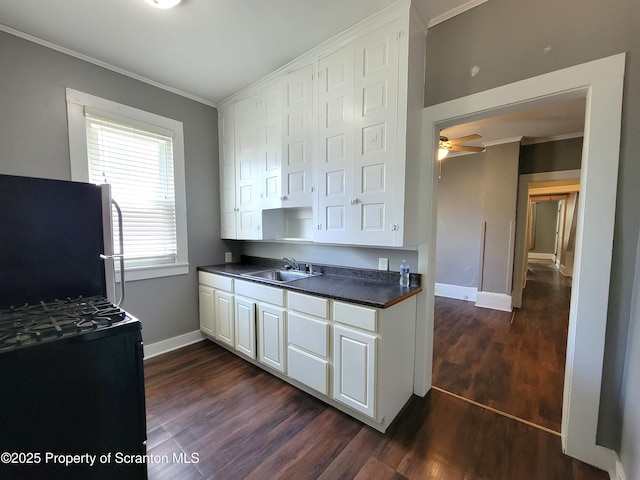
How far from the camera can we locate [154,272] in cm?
271

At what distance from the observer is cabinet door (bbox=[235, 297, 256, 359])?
2.41 m

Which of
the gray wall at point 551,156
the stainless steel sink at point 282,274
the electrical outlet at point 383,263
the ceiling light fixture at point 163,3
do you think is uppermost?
the ceiling light fixture at point 163,3

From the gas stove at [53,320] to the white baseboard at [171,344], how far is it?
164 centimetres

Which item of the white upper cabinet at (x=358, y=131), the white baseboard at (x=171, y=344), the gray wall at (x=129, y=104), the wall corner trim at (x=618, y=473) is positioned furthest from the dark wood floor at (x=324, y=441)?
the white upper cabinet at (x=358, y=131)

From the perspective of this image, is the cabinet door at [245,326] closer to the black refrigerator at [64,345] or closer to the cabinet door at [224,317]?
the cabinet door at [224,317]

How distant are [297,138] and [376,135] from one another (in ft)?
2.61

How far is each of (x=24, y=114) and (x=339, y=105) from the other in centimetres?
243

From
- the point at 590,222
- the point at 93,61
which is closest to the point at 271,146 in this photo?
the point at 93,61

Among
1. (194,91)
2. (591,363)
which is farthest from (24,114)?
(591,363)

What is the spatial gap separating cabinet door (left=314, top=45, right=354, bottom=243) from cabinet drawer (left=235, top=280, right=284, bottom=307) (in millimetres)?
613

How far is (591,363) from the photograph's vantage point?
144cm

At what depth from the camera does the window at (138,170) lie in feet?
7.46

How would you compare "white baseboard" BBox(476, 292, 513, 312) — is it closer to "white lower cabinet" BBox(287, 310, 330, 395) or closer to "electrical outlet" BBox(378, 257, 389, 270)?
"electrical outlet" BBox(378, 257, 389, 270)

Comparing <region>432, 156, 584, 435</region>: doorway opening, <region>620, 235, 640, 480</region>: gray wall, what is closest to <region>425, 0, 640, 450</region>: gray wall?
<region>620, 235, 640, 480</region>: gray wall
